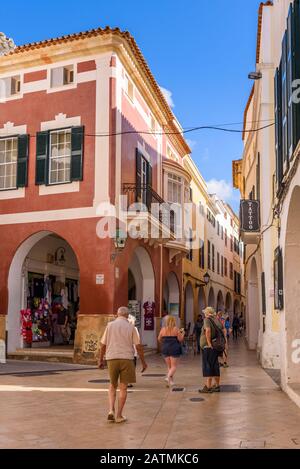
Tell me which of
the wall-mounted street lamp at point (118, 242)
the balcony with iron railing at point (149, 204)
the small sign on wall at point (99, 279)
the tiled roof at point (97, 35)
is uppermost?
the tiled roof at point (97, 35)

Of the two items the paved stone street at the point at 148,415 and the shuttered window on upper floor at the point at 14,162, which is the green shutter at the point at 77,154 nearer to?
the shuttered window on upper floor at the point at 14,162

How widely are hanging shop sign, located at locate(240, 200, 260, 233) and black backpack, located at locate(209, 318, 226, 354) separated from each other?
27.2ft

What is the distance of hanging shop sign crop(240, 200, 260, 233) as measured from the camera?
19.3 m

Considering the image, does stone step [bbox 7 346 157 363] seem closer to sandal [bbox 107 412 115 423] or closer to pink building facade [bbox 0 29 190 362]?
pink building facade [bbox 0 29 190 362]

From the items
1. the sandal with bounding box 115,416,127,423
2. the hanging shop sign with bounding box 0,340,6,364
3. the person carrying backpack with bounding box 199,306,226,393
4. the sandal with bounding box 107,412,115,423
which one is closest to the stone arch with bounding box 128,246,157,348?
the hanging shop sign with bounding box 0,340,6,364

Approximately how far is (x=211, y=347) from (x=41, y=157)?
33.7ft

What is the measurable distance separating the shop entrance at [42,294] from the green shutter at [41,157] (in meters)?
1.82

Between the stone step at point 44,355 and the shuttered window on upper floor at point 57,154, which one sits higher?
the shuttered window on upper floor at point 57,154

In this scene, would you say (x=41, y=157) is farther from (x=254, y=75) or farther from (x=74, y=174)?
(x=254, y=75)

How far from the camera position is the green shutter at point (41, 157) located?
18938 mm

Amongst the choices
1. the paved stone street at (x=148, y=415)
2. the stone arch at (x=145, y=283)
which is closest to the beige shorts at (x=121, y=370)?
the paved stone street at (x=148, y=415)

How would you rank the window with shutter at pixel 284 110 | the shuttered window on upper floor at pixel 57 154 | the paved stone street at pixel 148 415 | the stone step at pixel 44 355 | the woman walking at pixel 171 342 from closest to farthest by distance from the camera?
the paved stone street at pixel 148 415 < the window with shutter at pixel 284 110 < the woman walking at pixel 171 342 < the stone step at pixel 44 355 < the shuttered window on upper floor at pixel 57 154

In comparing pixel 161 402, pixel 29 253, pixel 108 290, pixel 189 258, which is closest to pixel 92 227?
pixel 108 290

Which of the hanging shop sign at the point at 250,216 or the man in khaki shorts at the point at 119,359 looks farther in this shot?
the hanging shop sign at the point at 250,216
